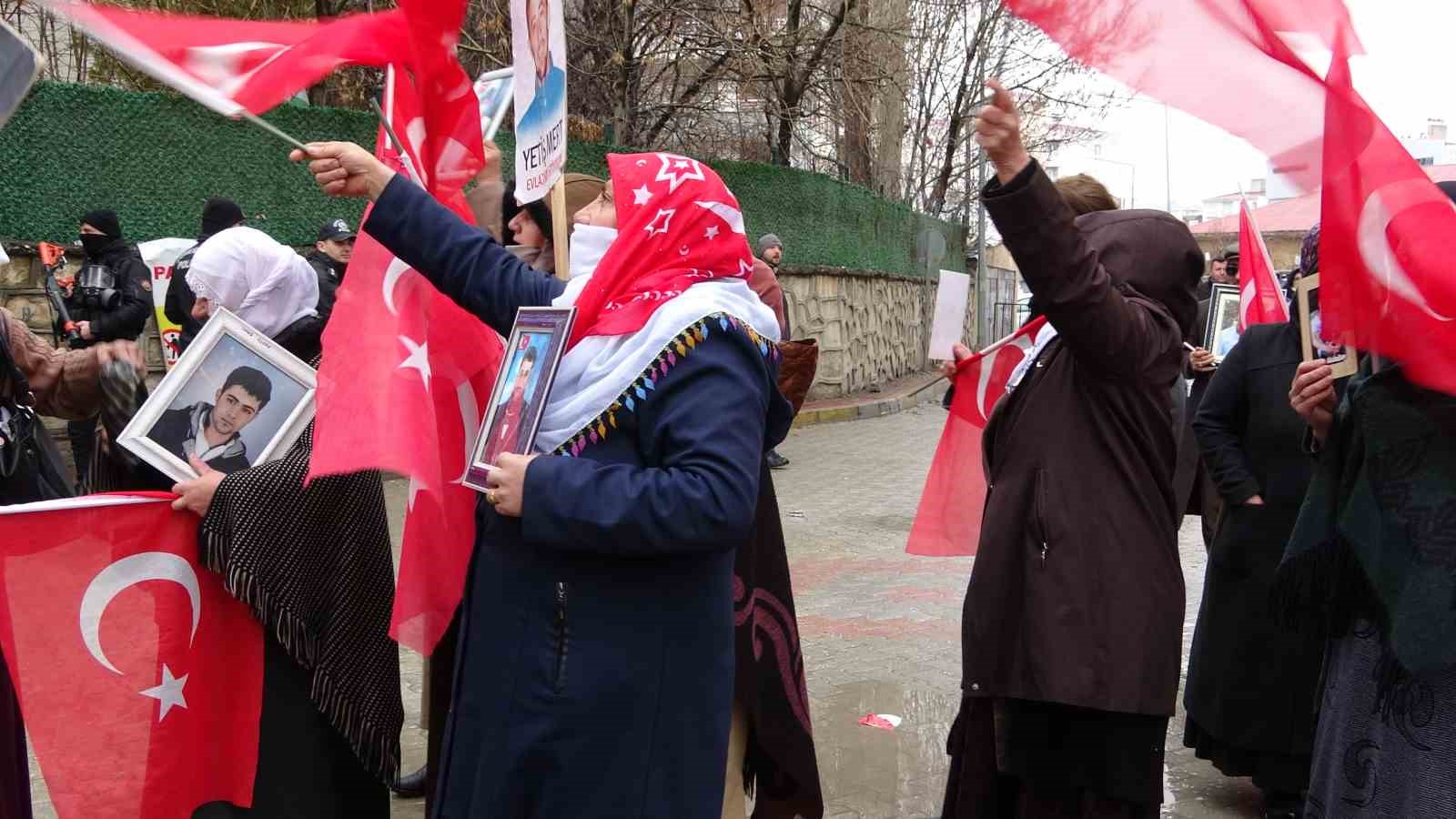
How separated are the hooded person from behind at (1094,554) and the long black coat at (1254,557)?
123cm

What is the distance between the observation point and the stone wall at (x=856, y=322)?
16.8 metres

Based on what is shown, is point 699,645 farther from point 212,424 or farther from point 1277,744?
point 1277,744

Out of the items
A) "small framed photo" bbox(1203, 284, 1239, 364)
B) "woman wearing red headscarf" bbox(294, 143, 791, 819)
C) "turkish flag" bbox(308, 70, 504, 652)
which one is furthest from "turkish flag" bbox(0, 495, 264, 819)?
"small framed photo" bbox(1203, 284, 1239, 364)

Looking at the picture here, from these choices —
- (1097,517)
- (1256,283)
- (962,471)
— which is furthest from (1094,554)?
(1256,283)

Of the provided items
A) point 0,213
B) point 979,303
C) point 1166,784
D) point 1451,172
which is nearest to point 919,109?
point 979,303

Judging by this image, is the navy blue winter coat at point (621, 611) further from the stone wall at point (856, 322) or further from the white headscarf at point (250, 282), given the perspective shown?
the stone wall at point (856, 322)

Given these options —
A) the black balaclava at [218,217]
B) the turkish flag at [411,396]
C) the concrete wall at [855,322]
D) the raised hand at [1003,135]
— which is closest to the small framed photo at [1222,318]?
the raised hand at [1003,135]

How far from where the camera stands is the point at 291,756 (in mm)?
3084

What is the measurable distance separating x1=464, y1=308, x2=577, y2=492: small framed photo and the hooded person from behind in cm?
121

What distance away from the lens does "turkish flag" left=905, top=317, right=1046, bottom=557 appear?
161 inches

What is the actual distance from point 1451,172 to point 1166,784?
2.72m

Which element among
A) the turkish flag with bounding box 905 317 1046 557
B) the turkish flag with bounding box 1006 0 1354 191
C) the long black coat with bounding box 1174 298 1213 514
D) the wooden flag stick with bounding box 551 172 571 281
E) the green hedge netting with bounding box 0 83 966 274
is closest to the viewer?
the turkish flag with bounding box 1006 0 1354 191

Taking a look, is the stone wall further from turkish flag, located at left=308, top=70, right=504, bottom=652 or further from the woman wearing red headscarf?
the woman wearing red headscarf

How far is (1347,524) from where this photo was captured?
2459 mm
